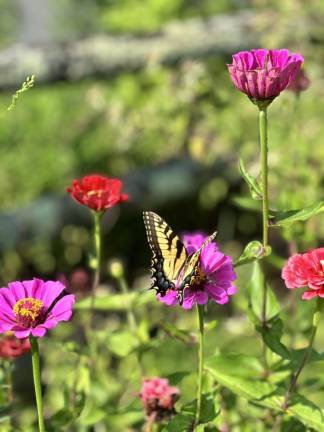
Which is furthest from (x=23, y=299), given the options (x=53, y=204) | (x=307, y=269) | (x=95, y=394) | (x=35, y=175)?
(x=35, y=175)

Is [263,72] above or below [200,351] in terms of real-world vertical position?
above

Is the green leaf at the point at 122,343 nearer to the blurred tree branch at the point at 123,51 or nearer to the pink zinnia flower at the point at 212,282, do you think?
the pink zinnia flower at the point at 212,282

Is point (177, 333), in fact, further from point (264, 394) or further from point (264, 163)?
point (264, 163)

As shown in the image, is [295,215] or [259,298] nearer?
[295,215]

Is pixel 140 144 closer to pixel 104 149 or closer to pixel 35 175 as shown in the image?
pixel 104 149

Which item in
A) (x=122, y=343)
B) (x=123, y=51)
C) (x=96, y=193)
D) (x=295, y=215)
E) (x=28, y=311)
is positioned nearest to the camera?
(x=28, y=311)

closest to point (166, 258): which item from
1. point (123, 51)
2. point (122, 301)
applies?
point (122, 301)

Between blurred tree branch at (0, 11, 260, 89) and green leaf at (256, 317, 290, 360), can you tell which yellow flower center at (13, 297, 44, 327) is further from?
blurred tree branch at (0, 11, 260, 89)
